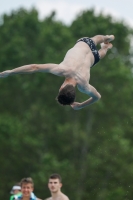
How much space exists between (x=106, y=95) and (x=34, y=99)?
177 inches

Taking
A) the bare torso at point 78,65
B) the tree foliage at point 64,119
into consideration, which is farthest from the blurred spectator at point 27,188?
the tree foliage at point 64,119

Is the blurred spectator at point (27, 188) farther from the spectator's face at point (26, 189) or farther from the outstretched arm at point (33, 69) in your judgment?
the outstretched arm at point (33, 69)

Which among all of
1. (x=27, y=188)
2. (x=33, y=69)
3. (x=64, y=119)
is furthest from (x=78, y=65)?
(x=64, y=119)

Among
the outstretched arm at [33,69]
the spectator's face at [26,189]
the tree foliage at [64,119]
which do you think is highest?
the tree foliage at [64,119]

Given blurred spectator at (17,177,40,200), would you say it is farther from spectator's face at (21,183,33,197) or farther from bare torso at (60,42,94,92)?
bare torso at (60,42,94,92)

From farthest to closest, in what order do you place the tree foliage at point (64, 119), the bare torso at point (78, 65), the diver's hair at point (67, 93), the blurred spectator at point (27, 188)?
the tree foliage at point (64, 119) → the blurred spectator at point (27, 188) → the bare torso at point (78, 65) → the diver's hair at point (67, 93)

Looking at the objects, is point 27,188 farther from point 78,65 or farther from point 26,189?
point 78,65

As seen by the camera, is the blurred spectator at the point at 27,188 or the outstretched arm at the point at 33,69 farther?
the blurred spectator at the point at 27,188

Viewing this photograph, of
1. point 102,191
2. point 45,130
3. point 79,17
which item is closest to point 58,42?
point 79,17

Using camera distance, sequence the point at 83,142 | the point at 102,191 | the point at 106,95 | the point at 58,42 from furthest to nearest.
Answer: the point at 58,42
the point at 106,95
the point at 83,142
the point at 102,191

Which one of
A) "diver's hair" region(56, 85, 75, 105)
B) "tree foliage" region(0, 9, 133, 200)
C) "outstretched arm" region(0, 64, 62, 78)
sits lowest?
"diver's hair" region(56, 85, 75, 105)

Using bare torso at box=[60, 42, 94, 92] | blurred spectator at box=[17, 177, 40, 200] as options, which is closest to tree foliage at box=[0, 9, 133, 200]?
blurred spectator at box=[17, 177, 40, 200]

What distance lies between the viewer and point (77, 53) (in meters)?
12.1

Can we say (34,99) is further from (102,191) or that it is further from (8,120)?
(102,191)
